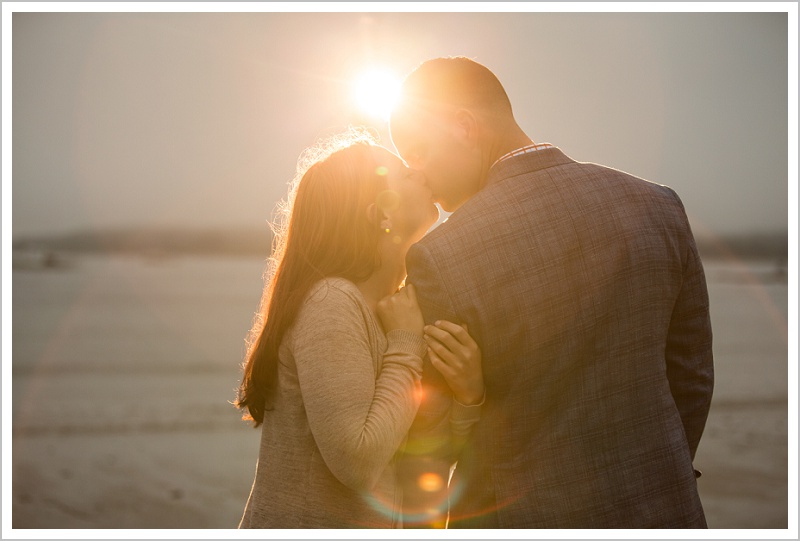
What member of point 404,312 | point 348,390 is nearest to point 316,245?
point 404,312

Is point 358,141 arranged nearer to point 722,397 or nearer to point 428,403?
point 428,403

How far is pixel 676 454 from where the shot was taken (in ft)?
6.35

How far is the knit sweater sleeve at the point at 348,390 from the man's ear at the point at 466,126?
0.70m

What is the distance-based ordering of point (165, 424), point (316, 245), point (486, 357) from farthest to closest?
1. point (165, 424)
2. point (316, 245)
3. point (486, 357)

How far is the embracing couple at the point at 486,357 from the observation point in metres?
1.82

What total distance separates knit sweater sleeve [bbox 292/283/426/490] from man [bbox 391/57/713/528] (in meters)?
0.16

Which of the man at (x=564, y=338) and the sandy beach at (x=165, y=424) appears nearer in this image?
the man at (x=564, y=338)

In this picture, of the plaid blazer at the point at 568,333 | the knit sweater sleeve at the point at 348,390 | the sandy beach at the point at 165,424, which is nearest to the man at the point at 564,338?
the plaid blazer at the point at 568,333

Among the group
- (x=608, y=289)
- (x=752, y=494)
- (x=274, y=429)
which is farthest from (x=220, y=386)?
(x=608, y=289)

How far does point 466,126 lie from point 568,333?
812 millimetres

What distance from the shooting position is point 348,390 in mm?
1763

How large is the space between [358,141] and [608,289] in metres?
1.00

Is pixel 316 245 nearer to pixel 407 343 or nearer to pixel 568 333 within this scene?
pixel 407 343

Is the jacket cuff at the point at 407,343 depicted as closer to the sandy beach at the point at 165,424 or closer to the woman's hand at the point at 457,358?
the woman's hand at the point at 457,358
